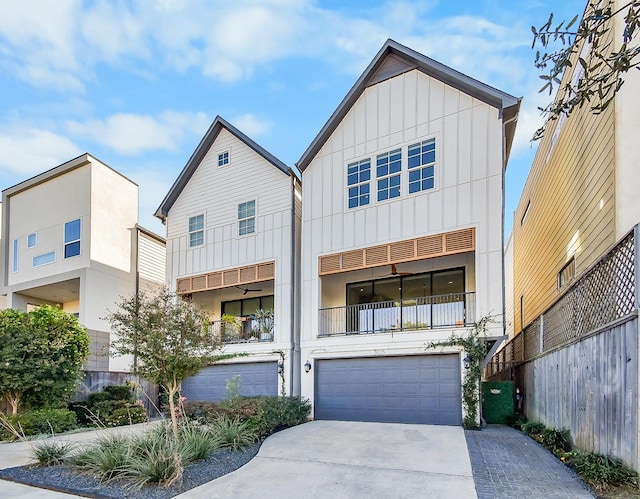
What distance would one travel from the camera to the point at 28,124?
50.8ft

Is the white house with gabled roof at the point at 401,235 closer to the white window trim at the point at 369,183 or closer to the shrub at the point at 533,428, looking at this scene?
the white window trim at the point at 369,183

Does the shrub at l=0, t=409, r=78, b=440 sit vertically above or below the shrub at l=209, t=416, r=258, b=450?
below

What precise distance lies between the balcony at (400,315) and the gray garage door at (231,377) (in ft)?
7.56

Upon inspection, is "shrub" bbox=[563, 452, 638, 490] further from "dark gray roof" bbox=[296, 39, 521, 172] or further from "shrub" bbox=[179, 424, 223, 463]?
"dark gray roof" bbox=[296, 39, 521, 172]

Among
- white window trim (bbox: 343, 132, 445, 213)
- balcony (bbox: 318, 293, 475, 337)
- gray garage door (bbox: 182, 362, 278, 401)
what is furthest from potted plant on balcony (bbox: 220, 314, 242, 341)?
white window trim (bbox: 343, 132, 445, 213)

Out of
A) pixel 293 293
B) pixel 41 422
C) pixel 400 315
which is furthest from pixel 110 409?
pixel 400 315

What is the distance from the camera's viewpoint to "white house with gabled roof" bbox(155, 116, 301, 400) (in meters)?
13.9

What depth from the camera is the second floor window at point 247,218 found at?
1500cm

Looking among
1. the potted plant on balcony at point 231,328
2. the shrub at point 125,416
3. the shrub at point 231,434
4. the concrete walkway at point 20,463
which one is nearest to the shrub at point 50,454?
the concrete walkway at point 20,463

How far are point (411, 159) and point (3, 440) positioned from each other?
1257 cm

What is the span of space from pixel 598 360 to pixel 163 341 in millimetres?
6949

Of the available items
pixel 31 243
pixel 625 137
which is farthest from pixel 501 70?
pixel 31 243

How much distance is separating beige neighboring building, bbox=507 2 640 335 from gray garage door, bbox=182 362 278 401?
27.2 ft

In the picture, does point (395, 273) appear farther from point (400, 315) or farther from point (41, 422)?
point (41, 422)
